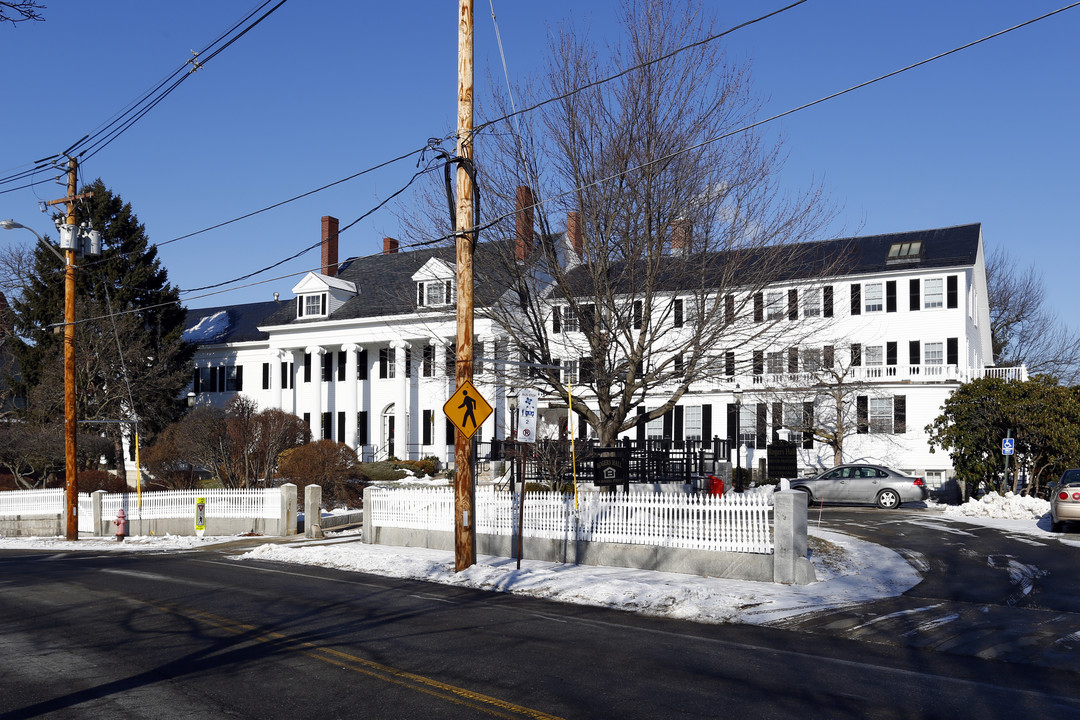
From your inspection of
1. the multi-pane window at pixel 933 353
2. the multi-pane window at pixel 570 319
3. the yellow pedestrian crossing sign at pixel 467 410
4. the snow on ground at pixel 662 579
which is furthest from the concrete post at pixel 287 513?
the multi-pane window at pixel 933 353

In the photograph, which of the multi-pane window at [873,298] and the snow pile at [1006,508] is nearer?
the snow pile at [1006,508]

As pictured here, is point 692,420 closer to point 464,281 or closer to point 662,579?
point 464,281

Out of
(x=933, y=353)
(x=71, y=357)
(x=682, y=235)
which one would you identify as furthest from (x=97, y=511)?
(x=933, y=353)

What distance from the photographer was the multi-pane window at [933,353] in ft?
148

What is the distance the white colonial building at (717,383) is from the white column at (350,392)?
0.27ft

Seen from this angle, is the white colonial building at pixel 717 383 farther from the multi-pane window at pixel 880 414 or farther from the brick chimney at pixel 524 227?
the brick chimney at pixel 524 227

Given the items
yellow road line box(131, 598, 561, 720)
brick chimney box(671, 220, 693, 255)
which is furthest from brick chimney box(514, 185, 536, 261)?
yellow road line box(131, 598, 561, 720)

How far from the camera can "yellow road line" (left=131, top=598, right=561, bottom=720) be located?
6.93 metres

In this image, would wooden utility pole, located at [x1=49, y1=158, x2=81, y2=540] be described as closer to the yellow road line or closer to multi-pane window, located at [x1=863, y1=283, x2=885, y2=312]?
the yellow road line

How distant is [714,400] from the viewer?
1924 inches

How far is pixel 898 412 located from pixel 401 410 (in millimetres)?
26233

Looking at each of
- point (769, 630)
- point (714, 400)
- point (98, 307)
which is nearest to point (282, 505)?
point (769, 630)

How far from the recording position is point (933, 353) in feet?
149

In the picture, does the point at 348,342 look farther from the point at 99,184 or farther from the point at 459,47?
the point at 459,47
